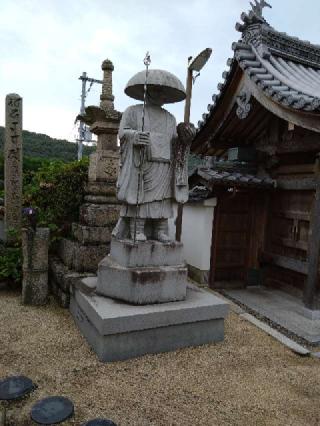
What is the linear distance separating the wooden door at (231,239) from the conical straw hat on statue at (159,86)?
341 cm

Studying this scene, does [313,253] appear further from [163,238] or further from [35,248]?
[35,248]

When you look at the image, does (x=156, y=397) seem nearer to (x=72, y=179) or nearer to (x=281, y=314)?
(x=281, y=314)

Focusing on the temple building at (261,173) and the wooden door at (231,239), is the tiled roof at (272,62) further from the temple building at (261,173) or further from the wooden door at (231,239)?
the wooden door at (231,239)

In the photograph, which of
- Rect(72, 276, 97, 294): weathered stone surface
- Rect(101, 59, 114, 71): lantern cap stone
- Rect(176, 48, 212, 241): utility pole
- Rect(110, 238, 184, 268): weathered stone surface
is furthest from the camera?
Rect(176, 48, 212, 241): utility pole

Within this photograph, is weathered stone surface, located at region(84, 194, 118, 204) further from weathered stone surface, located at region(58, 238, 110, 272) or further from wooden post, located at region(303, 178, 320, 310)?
wooden post, located at region(303, 178, 320, 310)

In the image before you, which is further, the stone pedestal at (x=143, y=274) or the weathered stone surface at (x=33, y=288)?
the weathered stone surface at (x=33, y=288)

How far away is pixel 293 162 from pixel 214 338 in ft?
14.1

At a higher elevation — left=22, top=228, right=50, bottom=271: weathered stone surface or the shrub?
the shrub

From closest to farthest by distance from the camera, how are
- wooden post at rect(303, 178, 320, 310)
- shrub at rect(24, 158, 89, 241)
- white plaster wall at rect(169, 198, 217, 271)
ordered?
wooden post at rect(303, 178, 320, 310)
shrub at rect(24, 158, 89, 241)
white plaster wall at rect(169, 198, 217, 271)

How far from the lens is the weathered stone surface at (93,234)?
5691 millimetres

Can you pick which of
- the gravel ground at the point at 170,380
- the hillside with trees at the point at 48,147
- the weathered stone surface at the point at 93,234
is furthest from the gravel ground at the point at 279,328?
the hillside with trees at the point at 48,147

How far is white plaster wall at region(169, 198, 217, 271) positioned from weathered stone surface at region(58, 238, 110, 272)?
101 inches

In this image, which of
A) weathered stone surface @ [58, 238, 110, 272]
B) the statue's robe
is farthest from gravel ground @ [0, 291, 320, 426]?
the statue's robe

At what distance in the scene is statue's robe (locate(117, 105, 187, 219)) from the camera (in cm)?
441
